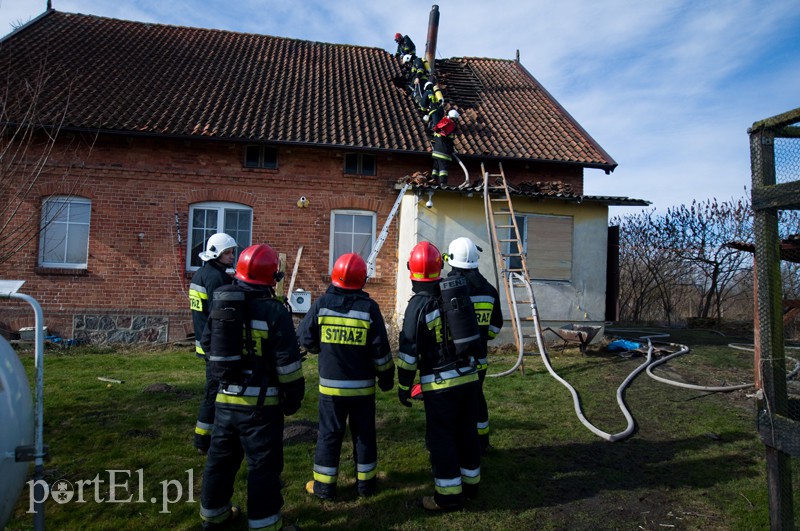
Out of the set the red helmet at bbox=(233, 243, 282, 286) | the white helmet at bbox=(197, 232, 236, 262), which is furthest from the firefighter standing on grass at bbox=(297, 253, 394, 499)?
the white helmet at bbox=(197, 232, 236, 262)

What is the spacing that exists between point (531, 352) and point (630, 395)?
2908mm

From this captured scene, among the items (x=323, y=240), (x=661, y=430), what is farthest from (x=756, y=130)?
(x=323, y=240)

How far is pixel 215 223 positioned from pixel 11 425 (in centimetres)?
859

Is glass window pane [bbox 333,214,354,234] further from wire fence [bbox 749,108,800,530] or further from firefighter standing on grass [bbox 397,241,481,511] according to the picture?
wire fence [bbox 749,108,800,530]

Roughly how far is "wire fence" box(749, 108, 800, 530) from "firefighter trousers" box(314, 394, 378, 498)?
2631 mm

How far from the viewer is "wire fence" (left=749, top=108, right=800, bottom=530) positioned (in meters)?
3.27

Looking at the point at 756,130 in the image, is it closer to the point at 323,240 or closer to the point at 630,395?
the point at 630,395

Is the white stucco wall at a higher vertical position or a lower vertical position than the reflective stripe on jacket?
Answer: higher

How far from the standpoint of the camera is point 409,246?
34.9 ft

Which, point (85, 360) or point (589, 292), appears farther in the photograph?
point (589, 292)

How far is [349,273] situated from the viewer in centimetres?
401

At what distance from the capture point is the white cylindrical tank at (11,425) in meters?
2.89

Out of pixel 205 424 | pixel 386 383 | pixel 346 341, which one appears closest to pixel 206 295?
pixel 205 424

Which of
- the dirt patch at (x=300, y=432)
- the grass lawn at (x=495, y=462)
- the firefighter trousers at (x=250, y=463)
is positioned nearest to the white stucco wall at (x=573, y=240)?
the grass lawn at (x=495, y=462)
